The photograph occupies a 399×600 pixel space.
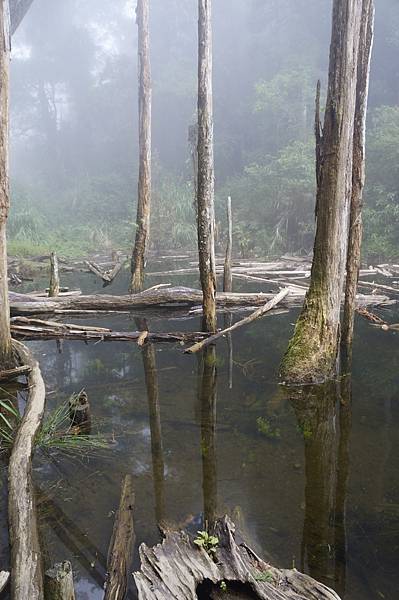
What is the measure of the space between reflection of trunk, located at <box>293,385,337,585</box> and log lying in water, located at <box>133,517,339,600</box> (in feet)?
2.11

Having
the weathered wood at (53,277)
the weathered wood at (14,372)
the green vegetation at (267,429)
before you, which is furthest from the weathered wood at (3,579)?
the weathered wood at (53,277)

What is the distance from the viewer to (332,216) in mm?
5688

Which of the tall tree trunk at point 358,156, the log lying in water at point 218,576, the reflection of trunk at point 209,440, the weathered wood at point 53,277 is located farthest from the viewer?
the weathered wood at point 53,277

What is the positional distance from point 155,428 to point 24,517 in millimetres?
2086

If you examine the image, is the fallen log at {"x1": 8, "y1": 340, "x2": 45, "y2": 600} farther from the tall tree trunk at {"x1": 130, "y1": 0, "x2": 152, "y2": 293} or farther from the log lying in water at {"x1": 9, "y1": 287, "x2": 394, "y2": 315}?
the tall tree trunk at {"x1": 130, "y1": 0, "x2": 152, "y2": 293}

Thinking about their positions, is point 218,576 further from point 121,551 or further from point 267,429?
point 267,429

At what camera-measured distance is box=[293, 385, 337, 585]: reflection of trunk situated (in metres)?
2.90

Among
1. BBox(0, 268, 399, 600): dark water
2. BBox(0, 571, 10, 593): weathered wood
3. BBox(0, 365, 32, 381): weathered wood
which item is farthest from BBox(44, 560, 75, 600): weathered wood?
BBox(0, 365, 32, 381): weathered wood

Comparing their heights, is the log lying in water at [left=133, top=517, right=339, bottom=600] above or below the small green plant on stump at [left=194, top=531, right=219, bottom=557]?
above

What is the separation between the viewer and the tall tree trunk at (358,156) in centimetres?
597

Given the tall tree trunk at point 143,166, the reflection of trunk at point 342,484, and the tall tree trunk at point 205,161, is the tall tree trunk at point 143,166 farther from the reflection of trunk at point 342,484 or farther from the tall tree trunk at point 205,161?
the reflection of trunk at point 342,484

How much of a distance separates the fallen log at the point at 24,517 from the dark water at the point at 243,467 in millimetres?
263

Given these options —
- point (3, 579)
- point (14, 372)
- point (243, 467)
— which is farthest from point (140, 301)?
point (3, 579)

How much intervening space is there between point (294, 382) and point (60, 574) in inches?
171
